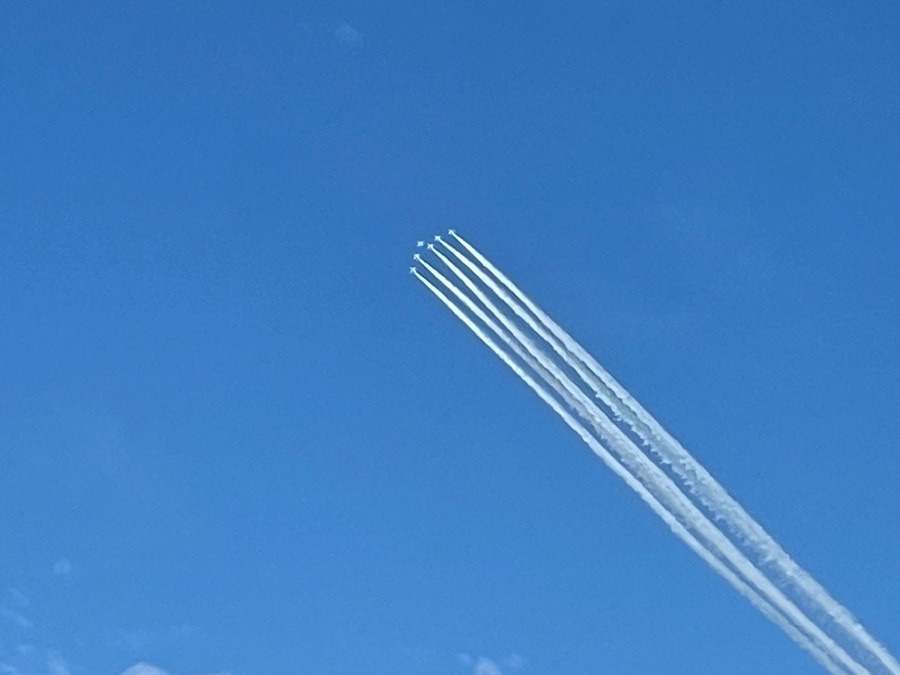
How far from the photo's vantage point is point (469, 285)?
41562mm

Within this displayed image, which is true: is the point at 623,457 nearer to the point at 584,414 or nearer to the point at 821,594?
the point at 584,414

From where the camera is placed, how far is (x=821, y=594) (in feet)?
126

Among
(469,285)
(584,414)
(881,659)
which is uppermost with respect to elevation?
(469,285)

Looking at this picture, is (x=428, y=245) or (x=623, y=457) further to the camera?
(x=428, y=245)

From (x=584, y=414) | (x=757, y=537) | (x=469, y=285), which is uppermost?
(x=469, y=285)

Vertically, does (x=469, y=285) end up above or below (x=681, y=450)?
above

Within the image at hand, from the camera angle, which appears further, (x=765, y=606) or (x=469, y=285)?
(x=469, y=285)

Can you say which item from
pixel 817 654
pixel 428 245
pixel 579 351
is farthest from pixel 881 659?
pixel 428 245

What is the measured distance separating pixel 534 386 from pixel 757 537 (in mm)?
9917

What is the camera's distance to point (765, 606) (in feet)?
127

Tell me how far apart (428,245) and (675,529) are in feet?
48.4

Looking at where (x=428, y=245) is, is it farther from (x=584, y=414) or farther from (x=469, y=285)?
(x=584, y=414)

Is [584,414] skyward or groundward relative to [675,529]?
skyward

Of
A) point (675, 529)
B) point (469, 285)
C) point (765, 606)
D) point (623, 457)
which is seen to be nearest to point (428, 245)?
point (469, 285)
